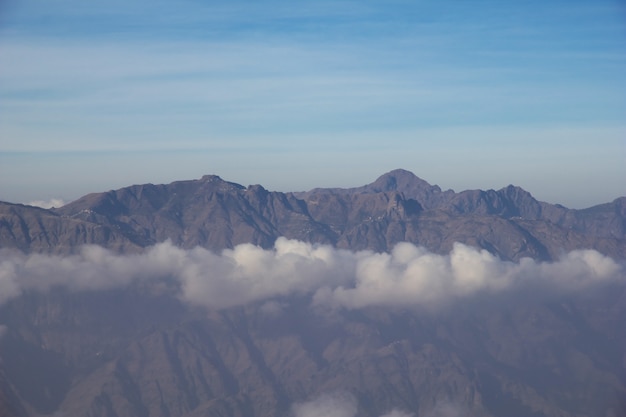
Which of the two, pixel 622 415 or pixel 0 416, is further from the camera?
pixel 0 416

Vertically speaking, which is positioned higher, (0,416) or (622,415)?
(622,415)
